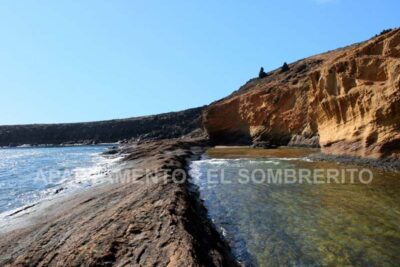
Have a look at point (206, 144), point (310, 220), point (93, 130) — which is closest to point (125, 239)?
point (310, 220)

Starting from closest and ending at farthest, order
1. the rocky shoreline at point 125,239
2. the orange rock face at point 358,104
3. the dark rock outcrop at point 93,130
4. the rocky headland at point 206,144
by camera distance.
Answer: the rocky shoreline at point 125,239 → the rocky headland at point 206,144 → the orange rock face at point 358,104 → the dark rock outcrop at point 93,130

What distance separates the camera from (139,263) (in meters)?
6.10

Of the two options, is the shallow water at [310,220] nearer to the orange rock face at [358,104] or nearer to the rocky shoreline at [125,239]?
the rocky shoreline at [125,239]

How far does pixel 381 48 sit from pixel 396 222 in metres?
14.7

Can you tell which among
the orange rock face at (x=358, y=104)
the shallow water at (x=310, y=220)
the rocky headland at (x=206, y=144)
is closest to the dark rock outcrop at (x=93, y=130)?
the rocky headland at (x=206, y=144)

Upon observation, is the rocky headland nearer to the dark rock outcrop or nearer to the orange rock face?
the orange rock face

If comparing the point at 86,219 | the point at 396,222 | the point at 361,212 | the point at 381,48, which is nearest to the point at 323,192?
the point at 361,212

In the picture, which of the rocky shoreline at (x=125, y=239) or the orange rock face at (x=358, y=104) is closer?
the rocky shoreline at (x=125, y=239)

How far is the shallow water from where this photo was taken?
7.35m

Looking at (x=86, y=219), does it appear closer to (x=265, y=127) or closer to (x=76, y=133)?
(x=265, y=127)

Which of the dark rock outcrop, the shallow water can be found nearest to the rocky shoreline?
the shallow water

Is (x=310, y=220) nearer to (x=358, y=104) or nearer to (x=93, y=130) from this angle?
(x=358, y=104)

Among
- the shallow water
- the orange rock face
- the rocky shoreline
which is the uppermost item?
the orange rock face

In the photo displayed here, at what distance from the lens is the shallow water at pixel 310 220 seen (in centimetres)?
735
